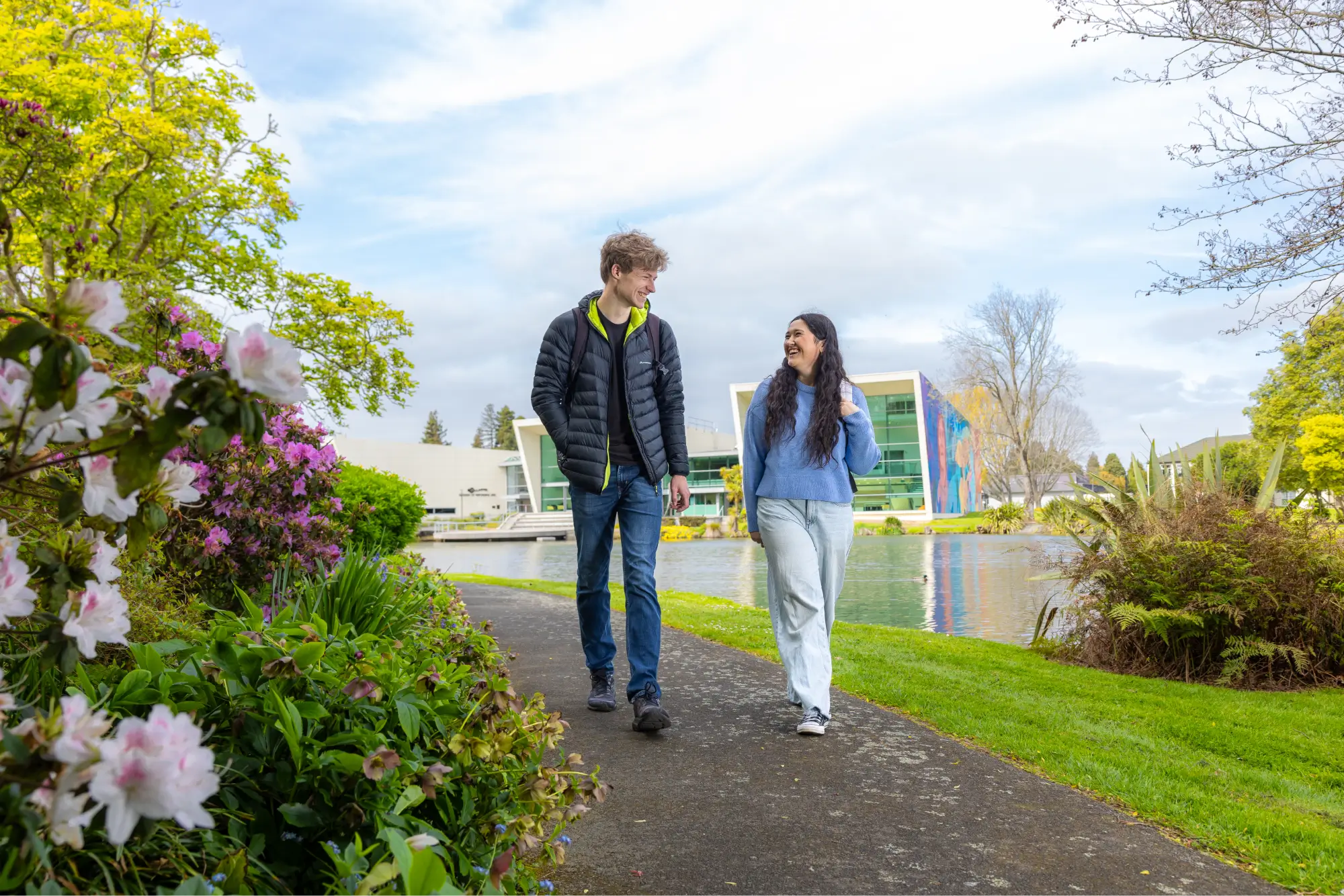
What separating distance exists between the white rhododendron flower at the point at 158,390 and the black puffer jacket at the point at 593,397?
2951 millimetres

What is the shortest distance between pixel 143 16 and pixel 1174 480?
54.7ft

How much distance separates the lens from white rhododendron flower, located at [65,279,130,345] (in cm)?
99

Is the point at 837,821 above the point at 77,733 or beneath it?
beneath

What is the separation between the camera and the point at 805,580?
401cm

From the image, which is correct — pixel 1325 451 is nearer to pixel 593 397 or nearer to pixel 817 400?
pixel 817 400

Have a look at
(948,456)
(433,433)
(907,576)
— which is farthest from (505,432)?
(907,576)

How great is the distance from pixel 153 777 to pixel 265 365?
1.39ft

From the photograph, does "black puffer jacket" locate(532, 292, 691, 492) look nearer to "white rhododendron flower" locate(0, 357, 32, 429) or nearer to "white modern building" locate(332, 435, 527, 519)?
"white rhododendron flower" locate(0, 357, 32, 429)

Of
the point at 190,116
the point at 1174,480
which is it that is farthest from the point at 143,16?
the point at 1174,480

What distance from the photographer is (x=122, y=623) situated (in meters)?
1.16

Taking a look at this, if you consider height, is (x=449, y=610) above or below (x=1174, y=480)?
below

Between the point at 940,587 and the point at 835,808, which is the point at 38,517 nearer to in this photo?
the point at 835,808

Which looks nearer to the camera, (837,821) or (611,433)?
(837,821)

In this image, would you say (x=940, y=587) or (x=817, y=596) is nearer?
(x=817, y=596)
